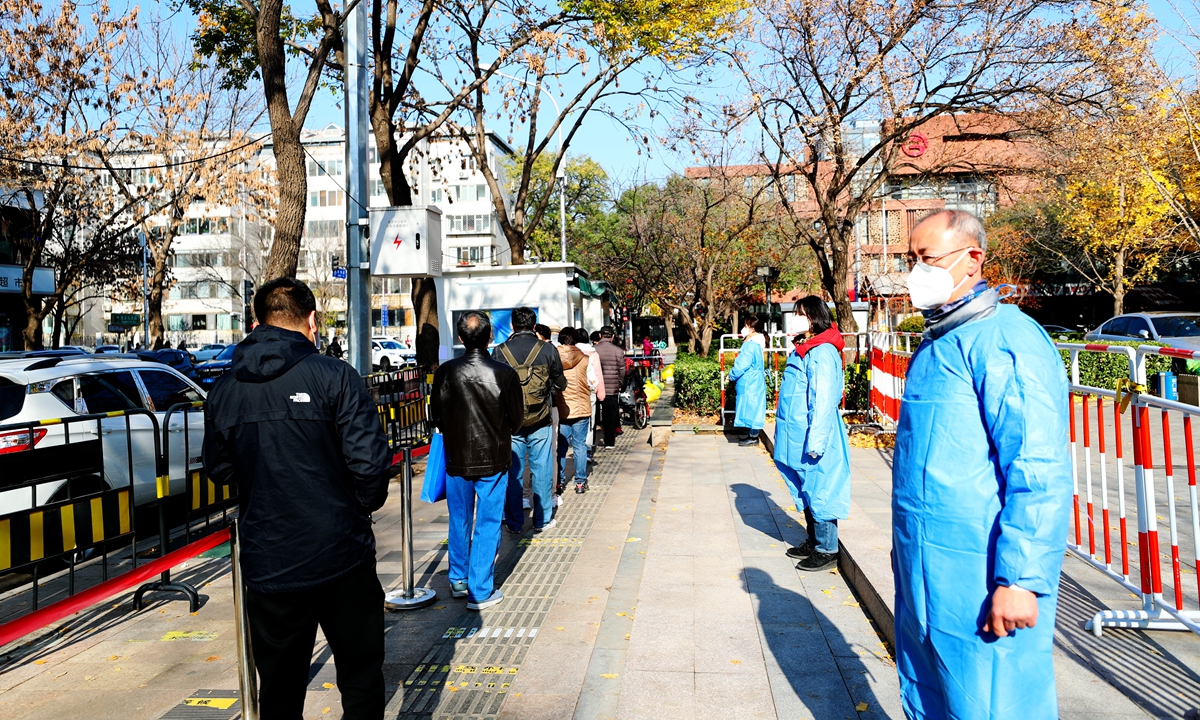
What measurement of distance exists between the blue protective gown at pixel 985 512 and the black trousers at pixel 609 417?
10.3 metres

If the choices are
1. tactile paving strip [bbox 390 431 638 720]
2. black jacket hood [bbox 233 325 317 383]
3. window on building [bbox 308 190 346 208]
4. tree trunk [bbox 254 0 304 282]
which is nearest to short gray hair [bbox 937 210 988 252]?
black jacket hood [bbox 233 325 317 383]

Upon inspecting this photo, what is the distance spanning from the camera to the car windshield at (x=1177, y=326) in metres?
20.3

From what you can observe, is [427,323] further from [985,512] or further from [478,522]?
[985,512]

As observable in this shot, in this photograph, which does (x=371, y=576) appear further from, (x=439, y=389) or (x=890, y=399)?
(x=890, y=399)

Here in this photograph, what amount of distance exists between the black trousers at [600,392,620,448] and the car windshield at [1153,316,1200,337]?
14.8 meters

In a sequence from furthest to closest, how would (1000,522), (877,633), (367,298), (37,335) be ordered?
(37,335)
(367,298)
(877,633)
(1000,522)

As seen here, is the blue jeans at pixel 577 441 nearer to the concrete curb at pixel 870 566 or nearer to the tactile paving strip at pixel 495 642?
the tactile paving strip at pixel 495 642

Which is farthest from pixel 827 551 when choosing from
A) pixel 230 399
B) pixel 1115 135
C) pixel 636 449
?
pixel 1115 135

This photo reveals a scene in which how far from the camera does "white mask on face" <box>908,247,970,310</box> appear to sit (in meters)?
2.68

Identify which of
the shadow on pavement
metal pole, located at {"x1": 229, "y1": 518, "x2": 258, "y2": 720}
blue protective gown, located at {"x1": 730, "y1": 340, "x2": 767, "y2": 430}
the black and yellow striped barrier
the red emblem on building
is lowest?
the shadow on pavement

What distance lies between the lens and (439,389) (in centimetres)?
566

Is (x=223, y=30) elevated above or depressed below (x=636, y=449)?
above

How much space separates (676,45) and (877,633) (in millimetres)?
12520

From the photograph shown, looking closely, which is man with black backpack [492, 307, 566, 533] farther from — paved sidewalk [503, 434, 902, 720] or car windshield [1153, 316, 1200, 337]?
car windshield [1153, 316, 1200, 337]
